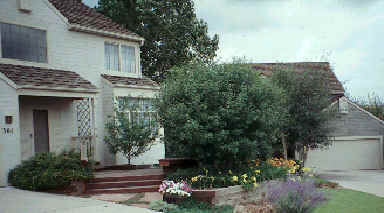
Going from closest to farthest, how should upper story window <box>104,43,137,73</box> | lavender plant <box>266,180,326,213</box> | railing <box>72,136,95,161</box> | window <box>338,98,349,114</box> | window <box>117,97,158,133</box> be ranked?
lavender plant <box>266,180,326,213</box> < railing <box>72,136,95,161</box> < window <box>117,97,158,133</box> < upper story window <box>104,43,137,73</box> < window <box>338,98,349,114</box>

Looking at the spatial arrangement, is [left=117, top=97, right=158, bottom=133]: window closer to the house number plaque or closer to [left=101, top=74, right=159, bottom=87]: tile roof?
[left=101, top=74, right=159, bottom=87]: tile roof

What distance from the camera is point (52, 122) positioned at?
14867mm

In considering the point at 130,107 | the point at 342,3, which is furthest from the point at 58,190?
the point at 342,3

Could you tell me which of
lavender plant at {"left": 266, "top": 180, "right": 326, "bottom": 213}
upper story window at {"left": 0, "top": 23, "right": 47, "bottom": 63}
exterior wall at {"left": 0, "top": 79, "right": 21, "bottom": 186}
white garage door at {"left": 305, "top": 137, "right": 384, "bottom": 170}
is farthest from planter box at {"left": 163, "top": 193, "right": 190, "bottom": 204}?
white garage door at {"left": 305, "top": 137, "right": 384, "bottom": 170}

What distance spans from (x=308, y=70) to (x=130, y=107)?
31.5 feet

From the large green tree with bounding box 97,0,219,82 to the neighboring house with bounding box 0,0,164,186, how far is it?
7722 mm

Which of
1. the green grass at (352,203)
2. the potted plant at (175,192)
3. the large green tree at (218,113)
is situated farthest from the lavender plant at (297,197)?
the large green tree at (218,113)

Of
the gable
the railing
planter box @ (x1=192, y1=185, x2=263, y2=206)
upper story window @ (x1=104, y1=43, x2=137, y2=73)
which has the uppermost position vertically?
the gable

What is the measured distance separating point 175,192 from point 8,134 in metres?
5.73

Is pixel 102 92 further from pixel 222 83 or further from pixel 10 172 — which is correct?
pixel 222 83

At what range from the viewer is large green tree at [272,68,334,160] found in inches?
773

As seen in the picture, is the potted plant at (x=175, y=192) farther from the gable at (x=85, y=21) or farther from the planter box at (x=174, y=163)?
the gable at (x=85, y=21)

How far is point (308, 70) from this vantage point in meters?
20.1

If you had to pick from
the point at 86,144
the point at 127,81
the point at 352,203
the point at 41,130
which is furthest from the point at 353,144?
the point at 41,130
